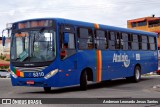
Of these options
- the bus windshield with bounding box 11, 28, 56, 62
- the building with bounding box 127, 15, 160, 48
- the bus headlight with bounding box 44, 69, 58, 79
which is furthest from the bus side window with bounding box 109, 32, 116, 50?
the building with bounding box 127, 15, 160, 48

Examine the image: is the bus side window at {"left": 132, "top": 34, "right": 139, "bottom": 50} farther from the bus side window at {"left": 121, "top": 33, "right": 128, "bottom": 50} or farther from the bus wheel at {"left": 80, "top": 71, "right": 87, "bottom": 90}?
the bus wheel at {"left": 80, "top": 71, "right": 87, "bottom": 90}

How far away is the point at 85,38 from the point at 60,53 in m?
2.27

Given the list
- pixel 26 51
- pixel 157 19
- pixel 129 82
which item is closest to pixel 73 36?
pixel 26 51

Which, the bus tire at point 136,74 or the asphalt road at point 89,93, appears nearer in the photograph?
the asphalt road at point 89,93

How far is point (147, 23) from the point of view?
8556 centimetres

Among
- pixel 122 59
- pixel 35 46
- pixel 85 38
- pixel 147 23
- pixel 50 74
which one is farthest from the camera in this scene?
pixel 147 23

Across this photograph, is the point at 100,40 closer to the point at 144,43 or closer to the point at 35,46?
the point at 35,46

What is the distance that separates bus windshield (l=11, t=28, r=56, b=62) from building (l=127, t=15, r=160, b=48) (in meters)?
66.4

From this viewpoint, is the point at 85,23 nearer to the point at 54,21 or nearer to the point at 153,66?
the point at 54,21

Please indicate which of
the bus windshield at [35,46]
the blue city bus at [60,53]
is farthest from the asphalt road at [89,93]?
the bus windshield at [35,46]

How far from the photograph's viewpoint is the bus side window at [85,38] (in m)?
17.6

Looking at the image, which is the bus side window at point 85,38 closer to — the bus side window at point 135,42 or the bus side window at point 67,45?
the bus side window at point 67,45

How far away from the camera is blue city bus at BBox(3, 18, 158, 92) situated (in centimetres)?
1599

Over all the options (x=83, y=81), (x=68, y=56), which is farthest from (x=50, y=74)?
(x=83, y=81)
